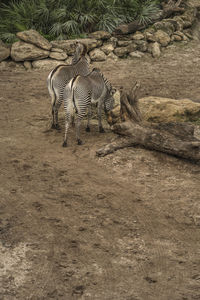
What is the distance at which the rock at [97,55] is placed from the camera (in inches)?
558

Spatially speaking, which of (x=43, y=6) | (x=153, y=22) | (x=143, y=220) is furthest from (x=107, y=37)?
(x=143, y=220)

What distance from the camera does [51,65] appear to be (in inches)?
536

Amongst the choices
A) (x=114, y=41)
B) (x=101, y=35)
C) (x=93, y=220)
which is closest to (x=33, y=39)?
(x=101, y=35)

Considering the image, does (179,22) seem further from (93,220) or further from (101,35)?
(93,220)

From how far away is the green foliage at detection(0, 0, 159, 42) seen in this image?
600 inches

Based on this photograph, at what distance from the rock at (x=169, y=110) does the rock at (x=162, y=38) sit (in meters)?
6.60

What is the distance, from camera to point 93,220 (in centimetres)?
514

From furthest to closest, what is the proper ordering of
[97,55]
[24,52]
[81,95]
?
[97,55] → [24,52] → [81,95]

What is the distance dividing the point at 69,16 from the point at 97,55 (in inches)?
109

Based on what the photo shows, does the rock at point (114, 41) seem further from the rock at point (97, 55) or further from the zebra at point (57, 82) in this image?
the zebra at point (57, 82)

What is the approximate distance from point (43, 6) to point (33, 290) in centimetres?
1418

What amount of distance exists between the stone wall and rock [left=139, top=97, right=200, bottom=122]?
581cm

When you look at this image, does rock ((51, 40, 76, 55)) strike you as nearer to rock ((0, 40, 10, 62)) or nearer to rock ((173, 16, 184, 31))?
rock ((0, 40, 10, 62))

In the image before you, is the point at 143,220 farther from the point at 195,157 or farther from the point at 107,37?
the point at 107,37
